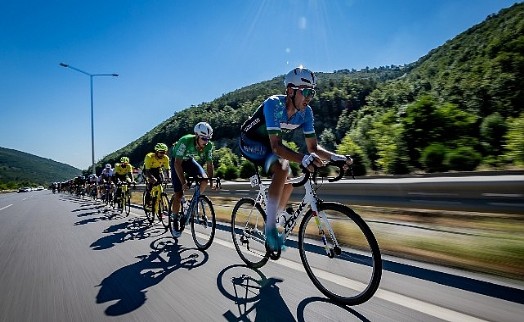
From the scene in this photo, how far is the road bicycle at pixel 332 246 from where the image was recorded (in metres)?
2.89

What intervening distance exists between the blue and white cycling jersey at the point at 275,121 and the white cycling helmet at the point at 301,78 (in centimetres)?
25

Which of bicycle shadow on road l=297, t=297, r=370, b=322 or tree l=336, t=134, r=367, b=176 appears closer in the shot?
bicycle shadow on road l=297, t=297, r=370, b=322

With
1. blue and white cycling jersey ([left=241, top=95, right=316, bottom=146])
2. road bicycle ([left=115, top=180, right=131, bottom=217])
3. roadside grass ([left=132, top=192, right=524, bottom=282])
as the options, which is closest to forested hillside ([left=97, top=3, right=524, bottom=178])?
roadside grass ([left=132, top=192, right=524, bottom=282])

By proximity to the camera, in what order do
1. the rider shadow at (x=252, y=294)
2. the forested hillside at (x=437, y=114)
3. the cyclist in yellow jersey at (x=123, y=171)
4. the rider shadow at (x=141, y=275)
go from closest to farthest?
the rider shadow at (x=252, y=294), the rider shadow at (x=141, y=275), the cyclist in yellow jersey at (x=123, y=171), the forested hillside at (x=437, y=114)

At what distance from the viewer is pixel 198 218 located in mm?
6043

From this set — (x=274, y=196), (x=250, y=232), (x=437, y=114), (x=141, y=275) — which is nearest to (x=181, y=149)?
(x=250, y=232)

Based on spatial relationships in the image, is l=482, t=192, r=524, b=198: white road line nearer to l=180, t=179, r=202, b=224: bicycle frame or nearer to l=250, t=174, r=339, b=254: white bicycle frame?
l=250, t=174, r=339, b=254: white bicycle frame

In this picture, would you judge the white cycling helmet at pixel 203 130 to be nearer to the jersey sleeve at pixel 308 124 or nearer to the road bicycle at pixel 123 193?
the jersey sleeve at pixel 308 124

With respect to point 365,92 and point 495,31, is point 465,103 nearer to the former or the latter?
point 495,31

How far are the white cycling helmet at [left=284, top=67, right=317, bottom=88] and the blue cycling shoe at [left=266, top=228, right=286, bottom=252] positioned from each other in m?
1.63

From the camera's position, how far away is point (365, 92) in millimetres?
126750

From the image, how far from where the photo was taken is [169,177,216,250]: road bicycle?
566cm

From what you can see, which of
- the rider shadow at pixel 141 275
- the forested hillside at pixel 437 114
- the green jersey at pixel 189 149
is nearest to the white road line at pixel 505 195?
the rider shadow at pixel 141 275

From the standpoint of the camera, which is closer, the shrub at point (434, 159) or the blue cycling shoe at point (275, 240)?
the blue cycling shoe at point (275, 240)
